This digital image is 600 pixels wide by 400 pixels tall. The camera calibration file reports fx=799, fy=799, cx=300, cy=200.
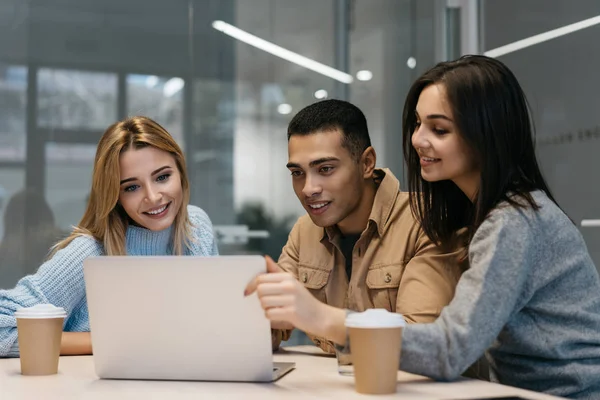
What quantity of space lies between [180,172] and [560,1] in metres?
2.14

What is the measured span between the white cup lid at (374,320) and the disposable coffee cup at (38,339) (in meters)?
0.65

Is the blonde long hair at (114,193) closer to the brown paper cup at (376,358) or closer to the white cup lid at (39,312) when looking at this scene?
the white cup lid at (39,312)

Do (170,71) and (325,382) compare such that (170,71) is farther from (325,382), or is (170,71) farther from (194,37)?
(325,382)

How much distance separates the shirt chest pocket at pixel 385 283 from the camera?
2166 millimetres

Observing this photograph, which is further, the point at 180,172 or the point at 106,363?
the point at 180,172

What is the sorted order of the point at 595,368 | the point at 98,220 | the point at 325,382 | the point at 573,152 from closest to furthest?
the point at 325,382 < the point at 595,368 < the point at 98,220 < the point at 573,152

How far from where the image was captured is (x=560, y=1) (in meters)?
3.63

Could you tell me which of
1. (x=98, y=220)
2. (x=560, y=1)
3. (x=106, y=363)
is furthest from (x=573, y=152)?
(x=106, y=363)

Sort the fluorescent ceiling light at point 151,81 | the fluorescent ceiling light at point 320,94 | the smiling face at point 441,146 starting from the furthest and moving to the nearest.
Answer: the fluorescent ceiling light at point 320,94 < the fluorescent ceiling light at point 151,81 < the smiling face at point 441,146

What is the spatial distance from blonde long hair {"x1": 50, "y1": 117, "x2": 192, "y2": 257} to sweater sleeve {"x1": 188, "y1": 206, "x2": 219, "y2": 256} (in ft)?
0.15

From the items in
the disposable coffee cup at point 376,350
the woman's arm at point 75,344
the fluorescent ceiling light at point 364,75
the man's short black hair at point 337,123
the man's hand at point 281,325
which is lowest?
the woman's arm at point 75,344

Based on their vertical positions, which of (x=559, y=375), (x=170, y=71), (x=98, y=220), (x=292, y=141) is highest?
(x=170, y=71)

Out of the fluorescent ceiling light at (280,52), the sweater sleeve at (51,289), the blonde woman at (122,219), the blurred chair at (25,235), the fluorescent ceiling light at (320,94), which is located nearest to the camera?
the sweater sleeve at (51,289)

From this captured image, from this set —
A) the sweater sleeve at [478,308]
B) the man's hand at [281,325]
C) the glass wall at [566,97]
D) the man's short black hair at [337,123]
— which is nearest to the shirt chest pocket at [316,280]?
the man's hand at [281,325]
